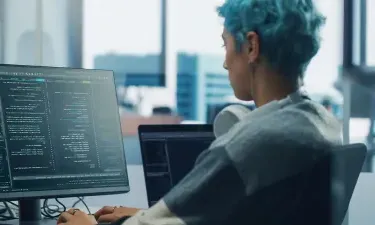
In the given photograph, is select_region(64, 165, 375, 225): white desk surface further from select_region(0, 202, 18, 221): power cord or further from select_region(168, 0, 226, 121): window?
select_region(168, 0, 226, 121): window

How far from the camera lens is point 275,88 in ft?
3.64

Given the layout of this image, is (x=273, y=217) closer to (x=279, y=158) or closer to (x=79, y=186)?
(x=279, y=158)

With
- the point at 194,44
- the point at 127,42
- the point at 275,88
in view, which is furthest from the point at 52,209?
the point at 127,42

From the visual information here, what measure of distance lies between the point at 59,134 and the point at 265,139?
0.70m

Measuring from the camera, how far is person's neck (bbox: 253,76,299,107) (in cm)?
111

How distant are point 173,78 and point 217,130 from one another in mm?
3674

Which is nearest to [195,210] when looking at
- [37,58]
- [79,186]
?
[79,186]

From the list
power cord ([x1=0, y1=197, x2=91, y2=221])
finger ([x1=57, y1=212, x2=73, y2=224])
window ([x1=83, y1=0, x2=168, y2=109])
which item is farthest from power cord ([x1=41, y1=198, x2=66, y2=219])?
window ([x1=83, y1=0, x2=168, y2=109])

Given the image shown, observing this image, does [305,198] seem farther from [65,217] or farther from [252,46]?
[65,217]

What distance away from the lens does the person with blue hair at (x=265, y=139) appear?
0.97 meters

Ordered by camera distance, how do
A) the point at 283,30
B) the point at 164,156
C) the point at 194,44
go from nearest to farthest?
the point at 283,30, the point at 164,156, the point at 194,44

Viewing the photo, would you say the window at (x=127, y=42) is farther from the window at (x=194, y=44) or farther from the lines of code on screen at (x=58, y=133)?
the lines of code on screen at (x=58, y=133)

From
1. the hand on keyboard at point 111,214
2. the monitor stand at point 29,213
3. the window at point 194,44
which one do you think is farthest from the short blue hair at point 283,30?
the window at point 194,44

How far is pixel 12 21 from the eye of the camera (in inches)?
138
